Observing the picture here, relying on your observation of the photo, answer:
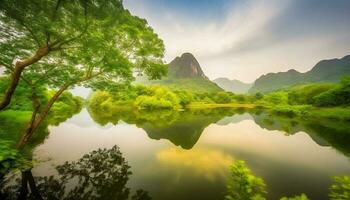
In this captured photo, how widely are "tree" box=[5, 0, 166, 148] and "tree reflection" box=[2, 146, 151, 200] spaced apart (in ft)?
9.28

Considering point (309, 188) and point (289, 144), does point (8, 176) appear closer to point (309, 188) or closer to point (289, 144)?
point (309, 188)

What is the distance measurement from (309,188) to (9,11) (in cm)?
1559

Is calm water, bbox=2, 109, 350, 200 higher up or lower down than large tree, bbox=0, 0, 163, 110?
lower down

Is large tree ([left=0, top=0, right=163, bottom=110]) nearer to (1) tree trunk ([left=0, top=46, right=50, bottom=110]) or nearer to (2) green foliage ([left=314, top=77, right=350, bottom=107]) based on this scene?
(1) tree trunk ([left=0, top=46, right=50, bottom=110])

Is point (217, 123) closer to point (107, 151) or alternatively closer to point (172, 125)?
point (172, 125)

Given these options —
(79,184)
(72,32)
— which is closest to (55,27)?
(72,32)

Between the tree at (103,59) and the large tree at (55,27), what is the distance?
1.7 inches

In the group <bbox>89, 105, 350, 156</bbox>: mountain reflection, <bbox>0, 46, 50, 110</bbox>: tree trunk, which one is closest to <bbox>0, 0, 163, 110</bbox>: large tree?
<bbox>0, 46, 50, 110</bbox>: tree trunk

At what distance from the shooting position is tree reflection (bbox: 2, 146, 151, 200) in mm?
7688

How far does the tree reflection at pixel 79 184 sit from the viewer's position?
25.2 feet

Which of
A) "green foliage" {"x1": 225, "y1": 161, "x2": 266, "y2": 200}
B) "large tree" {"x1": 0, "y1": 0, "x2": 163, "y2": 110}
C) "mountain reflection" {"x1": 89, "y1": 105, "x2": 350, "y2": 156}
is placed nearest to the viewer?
"green foliage" {"x1": 225, "y1": 161, "x2": 266, "y2": 200}

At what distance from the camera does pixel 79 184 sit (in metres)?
8.71

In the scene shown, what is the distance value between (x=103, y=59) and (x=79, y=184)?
628 centimetres

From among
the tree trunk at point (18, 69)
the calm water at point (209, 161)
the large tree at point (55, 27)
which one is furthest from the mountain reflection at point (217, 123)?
the tree trunk at point (18, 69)
